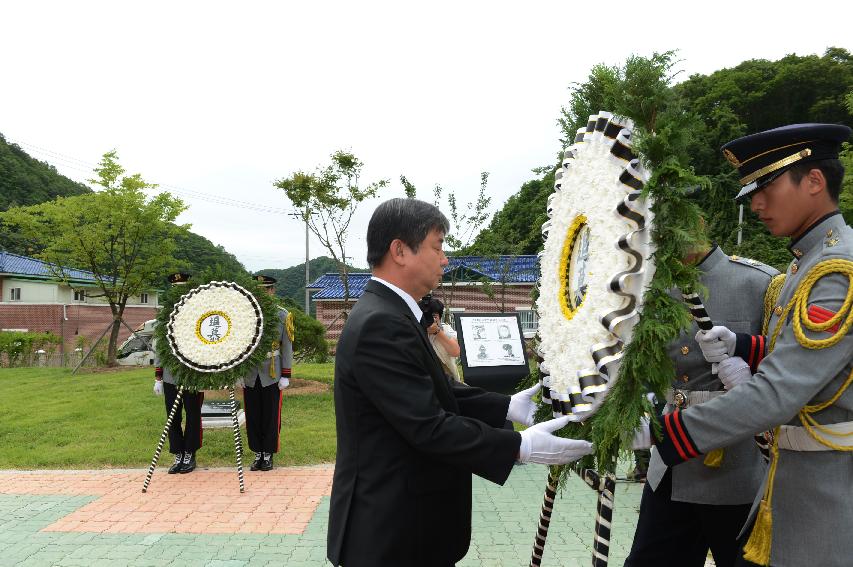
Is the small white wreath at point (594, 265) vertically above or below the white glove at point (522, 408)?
above

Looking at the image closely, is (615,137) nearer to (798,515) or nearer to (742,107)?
(798,515)

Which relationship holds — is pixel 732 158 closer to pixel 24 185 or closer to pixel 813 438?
pixel 813 438

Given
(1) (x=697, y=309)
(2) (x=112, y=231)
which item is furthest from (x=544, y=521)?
(2) (x=112, y=231)

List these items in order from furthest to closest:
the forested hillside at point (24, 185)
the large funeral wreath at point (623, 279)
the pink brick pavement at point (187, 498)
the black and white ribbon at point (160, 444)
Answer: the forested hillside at point (24, 185) → the black and white ribbon at point (160, 444) → the pink brick pavement at point (187, 498) → the large funeral wreath at point (623, 279)

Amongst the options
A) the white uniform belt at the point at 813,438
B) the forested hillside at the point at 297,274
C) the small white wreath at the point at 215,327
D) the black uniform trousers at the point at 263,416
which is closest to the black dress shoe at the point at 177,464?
the black uniform trousers at the point at 263,416

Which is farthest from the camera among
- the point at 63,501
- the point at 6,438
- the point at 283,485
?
the point at 6,438

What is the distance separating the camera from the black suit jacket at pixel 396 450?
2092mm

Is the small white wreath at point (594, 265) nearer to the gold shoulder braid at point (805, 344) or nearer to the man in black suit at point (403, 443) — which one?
the man in black suit at point (403, 443)

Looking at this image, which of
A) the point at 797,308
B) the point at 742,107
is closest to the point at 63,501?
the point at 797,308

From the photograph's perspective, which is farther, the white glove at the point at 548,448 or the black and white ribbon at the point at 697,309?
the white glove at the point at 548,448

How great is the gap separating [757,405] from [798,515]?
1.51 feet

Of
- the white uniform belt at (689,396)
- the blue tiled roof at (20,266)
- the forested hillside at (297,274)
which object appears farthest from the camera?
the forested hillside at (297,274)

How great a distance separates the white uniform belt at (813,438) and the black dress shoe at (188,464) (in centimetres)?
661

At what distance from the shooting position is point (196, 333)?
6750 millimetres
